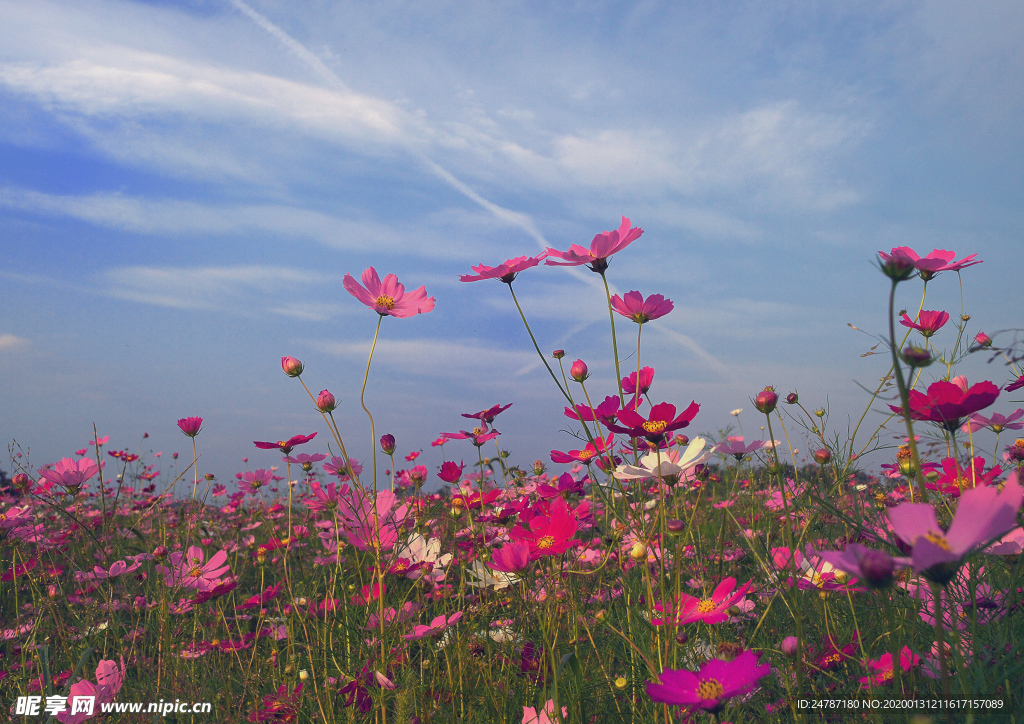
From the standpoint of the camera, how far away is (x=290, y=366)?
53.7 inches

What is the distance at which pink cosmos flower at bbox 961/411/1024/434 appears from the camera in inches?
51.2

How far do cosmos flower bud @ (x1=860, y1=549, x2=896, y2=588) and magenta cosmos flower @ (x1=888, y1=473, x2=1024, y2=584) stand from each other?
0.02m

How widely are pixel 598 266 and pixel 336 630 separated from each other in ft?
4.08

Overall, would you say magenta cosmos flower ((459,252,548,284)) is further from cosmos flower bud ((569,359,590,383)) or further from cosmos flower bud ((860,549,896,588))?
cosmos flower bud ((860,549,896,588))

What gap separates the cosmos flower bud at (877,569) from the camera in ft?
1.70

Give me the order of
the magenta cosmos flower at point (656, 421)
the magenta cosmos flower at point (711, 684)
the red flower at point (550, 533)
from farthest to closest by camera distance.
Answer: the red flower at point (550, 533), the magenta cosmos flower at point (656, 421), the magenta cosmos flower at point (711, 684)

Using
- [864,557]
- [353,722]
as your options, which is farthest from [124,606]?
[864,557]

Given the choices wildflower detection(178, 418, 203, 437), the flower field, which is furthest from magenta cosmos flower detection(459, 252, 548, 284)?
wildflower detection(178, 418, 203, 437)

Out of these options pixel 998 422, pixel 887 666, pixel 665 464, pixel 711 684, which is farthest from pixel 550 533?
pixel 998 422

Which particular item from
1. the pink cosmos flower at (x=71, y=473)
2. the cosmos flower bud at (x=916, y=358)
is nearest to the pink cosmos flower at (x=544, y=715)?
the cosmos flower bud at (x=916, y=358)

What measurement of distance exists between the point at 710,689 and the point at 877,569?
1.25 feet

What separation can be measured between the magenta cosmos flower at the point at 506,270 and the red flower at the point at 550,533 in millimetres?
510

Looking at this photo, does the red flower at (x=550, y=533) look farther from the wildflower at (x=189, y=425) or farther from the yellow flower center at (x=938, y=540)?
the wildflower at (x=189, y=425)

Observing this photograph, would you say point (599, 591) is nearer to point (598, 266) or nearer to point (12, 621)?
point (598, 266)
